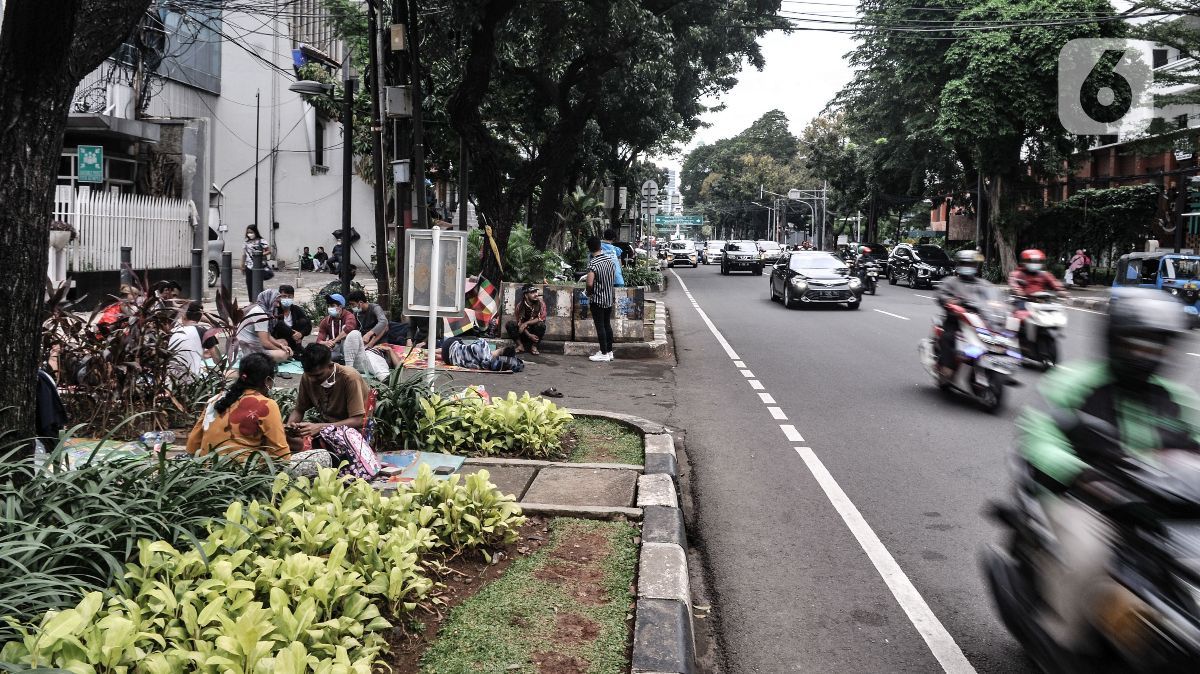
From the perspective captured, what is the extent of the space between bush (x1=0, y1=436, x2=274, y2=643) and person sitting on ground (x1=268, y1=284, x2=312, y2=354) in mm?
6844

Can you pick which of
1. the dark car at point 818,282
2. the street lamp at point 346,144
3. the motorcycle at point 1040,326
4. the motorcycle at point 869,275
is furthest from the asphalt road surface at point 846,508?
the motorcycle at point 869,275

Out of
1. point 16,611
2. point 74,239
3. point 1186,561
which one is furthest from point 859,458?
point 74,239

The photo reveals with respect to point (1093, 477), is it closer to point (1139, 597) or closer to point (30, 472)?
point (1139, 597)

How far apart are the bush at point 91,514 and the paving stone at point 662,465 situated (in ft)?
9.96

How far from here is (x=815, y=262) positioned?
81.0 feet

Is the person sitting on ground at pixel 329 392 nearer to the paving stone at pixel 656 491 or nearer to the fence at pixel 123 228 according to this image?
the paving stone at pixel 656 491

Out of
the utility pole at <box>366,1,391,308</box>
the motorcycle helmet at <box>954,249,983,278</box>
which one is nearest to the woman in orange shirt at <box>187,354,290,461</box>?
the motorcycle helmet at <box>954,249,983,278</box>

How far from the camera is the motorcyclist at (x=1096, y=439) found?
3338mm

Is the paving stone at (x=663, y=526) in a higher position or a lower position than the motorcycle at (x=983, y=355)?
lower

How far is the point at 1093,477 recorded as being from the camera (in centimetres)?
344

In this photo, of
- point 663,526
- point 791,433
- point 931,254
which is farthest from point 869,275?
point 663,526

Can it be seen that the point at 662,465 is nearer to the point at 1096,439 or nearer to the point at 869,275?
the point at 1096,439

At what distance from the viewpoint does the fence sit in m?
17.6

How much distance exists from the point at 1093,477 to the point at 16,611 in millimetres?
3780
